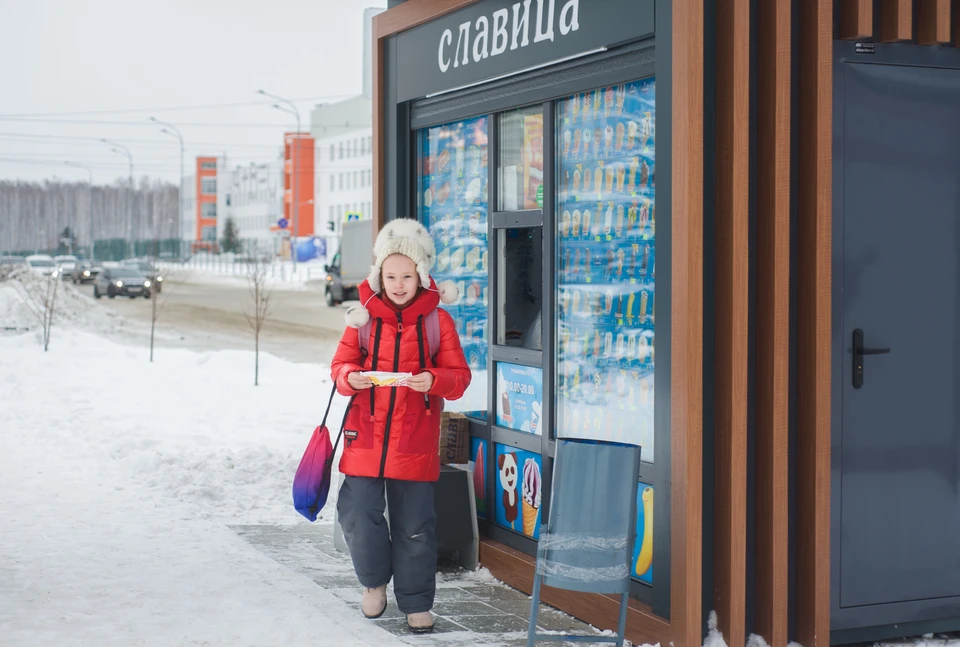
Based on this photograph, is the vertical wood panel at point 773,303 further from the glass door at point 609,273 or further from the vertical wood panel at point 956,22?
the vertical wood panel at point 956,22

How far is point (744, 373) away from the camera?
4.63 m

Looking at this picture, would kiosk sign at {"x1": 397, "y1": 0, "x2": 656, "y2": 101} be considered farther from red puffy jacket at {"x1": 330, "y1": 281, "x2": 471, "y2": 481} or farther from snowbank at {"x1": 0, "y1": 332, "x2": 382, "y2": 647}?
snowbank at {"x1": 0, "y1": 332, "x2": 382, "y2": 647}

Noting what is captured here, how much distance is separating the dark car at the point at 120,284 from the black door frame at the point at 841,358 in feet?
122

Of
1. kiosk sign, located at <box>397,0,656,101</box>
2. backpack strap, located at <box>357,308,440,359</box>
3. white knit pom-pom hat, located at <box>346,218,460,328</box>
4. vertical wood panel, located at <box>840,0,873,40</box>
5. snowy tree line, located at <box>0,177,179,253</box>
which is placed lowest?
backpack strap, located at <box>357,308,440,359</box>

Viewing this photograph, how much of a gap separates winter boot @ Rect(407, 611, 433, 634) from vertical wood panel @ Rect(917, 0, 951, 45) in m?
3.39

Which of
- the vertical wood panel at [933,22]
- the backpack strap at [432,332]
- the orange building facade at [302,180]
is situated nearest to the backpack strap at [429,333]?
the backpack strap at [432,332]

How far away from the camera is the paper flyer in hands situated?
4.99 metres

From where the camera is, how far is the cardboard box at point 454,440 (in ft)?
21.5

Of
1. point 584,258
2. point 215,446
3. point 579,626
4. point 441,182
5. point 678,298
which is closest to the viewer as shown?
point 678,298

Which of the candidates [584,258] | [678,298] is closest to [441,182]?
[584,258]

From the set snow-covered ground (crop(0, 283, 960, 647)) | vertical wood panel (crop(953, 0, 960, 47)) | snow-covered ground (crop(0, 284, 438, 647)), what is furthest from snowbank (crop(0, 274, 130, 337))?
vertical wood panel (crop(953, 0, 960, 47))

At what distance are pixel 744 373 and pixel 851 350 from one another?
603 mm

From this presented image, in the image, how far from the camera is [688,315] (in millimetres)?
4566

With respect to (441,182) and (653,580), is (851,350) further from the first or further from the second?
(441,182)
